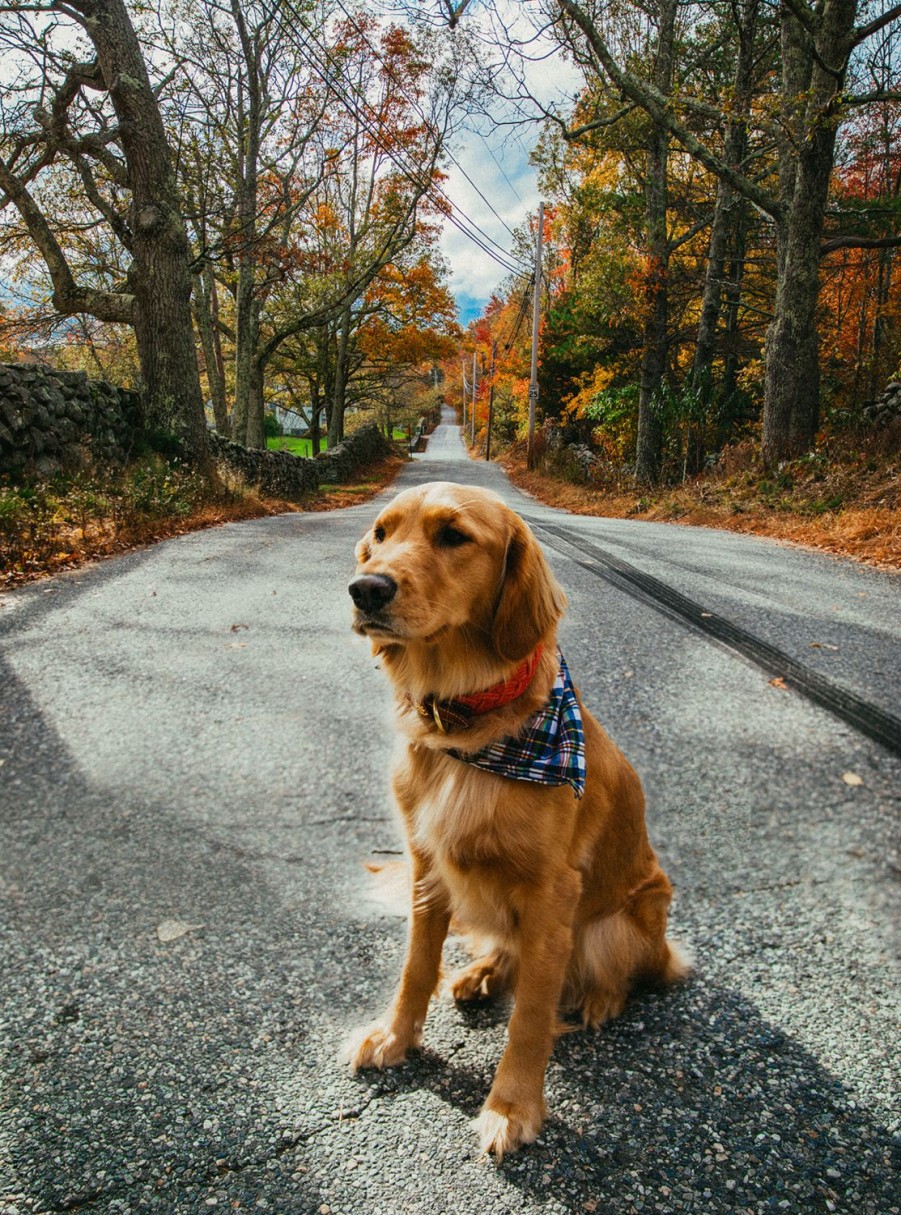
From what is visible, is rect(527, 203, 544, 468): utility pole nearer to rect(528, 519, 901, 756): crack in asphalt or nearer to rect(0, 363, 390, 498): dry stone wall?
rect(0, 363, 390, 498): dry stone wall

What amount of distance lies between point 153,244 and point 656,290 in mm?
11361

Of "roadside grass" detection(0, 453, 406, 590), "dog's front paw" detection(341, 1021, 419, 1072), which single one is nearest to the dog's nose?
"dog's front paw" detection(341, 1021, 419, 1072)

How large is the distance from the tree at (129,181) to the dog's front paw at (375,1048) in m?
11.1

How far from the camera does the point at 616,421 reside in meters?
20.5

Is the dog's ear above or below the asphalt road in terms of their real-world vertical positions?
above

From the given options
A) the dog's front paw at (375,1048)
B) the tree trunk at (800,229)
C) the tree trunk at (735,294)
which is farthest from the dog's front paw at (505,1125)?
the tree trunk at (735,294)

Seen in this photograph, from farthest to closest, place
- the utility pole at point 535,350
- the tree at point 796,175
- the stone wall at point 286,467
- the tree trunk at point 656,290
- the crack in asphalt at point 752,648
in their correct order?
the utility pole at point 535,350 → the tree trunk at point 656,290 → the stone wall at point 286,467 → the tree at point 796,175 → the crack in asphalt at point 752,648

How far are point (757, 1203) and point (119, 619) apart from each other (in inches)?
197

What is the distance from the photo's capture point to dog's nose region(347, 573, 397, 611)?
181cm

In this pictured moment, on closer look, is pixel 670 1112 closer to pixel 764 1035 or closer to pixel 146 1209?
pixel 764 1035

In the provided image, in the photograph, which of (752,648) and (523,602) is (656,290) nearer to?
(752,648)

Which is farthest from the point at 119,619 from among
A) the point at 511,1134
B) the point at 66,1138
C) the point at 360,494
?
the point at 360,494

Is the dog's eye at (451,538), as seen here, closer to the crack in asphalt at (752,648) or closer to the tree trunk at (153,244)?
the crack in asphalt at (752,648)

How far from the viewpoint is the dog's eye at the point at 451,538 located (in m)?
2.04
